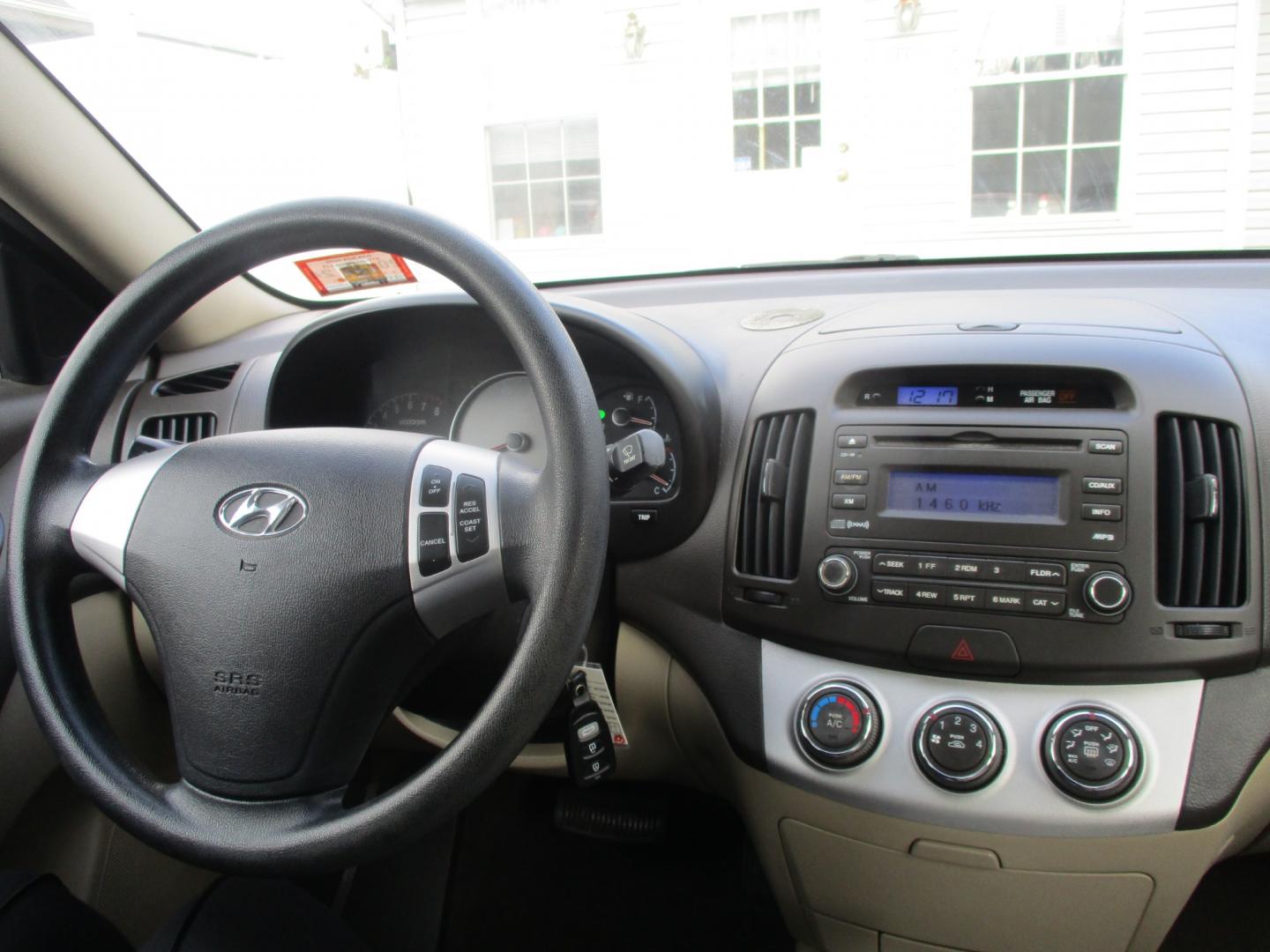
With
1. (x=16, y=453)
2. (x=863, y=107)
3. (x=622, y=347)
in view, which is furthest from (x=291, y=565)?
(x=863, y=107)

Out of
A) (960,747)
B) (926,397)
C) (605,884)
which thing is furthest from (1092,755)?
(605,884)

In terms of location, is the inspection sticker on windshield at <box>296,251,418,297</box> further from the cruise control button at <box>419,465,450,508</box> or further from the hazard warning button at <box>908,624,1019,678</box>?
the hazard warning button at <box>908,624,1019,678</box>

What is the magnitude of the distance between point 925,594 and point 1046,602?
0.13 metres

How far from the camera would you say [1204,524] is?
950 mm

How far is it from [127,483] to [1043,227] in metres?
1.59

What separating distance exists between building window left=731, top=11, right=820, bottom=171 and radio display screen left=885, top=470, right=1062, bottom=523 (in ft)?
3.96

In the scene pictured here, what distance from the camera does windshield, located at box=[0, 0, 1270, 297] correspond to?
149 cm

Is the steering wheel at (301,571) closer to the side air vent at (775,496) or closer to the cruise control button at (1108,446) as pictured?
the side air vent at (775,496)

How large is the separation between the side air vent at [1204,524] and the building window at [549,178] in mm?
1643

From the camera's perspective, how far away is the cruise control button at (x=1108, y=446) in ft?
3.18

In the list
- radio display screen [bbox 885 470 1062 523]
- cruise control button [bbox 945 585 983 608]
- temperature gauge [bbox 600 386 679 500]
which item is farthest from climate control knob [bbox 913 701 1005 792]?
temperature gauge [bbox 600 386 679 500]

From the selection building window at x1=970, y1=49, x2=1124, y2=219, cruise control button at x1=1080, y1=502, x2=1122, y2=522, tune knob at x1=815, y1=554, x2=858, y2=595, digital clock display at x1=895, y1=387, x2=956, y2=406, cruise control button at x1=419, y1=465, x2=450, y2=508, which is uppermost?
building window at x1=970, y1=49, x2=1124, y2=219

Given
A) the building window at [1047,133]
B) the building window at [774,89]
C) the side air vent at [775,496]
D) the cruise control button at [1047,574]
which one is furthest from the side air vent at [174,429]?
the building window at [1047,133]

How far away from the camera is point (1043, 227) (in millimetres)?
1633
